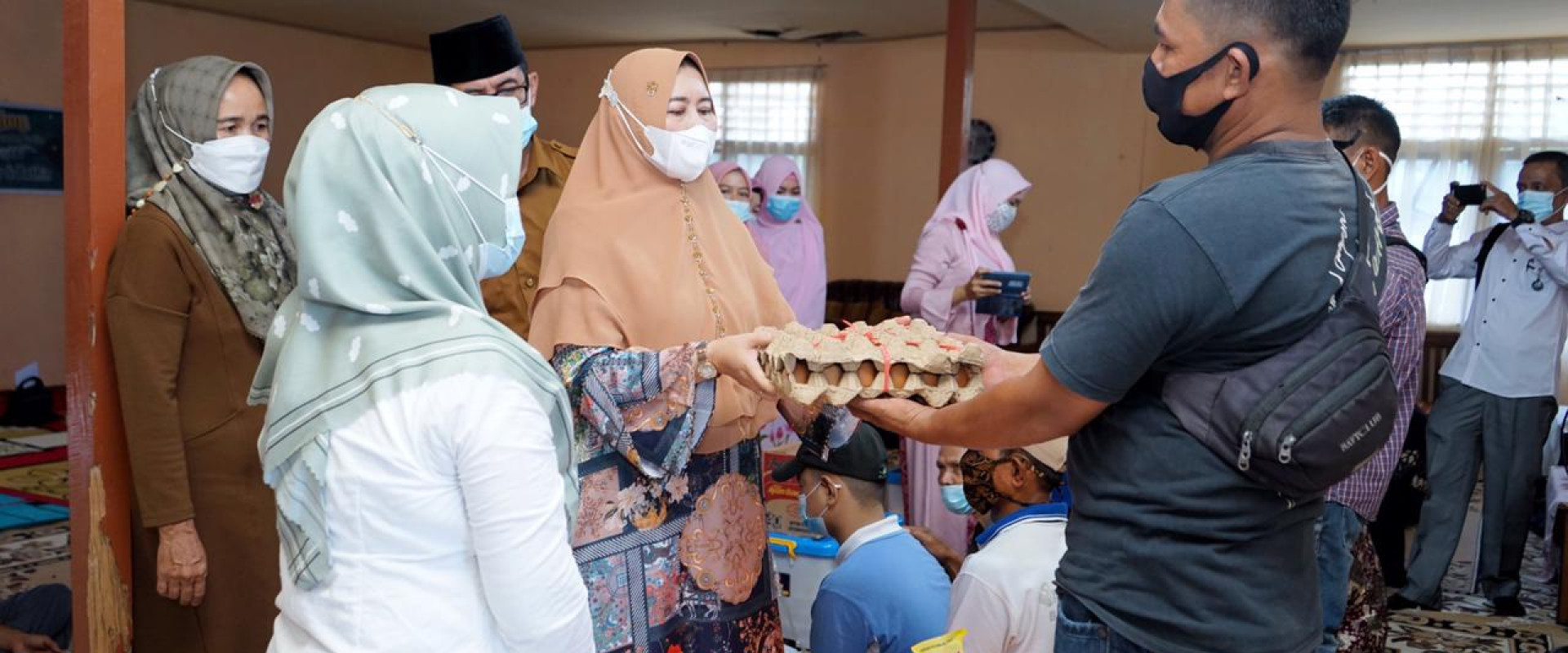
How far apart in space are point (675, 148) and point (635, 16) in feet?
23.8

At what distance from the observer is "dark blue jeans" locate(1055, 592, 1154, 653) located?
1.55 metres

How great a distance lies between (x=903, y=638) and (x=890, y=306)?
23.9 ft

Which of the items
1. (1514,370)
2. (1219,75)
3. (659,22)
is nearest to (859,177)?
(659,22)

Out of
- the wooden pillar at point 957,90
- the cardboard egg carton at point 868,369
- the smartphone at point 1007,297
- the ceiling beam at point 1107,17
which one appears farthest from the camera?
the ceiling beam at point 1107,17

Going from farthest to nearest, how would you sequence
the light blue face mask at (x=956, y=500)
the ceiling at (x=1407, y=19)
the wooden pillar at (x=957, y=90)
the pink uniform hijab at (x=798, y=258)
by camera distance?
the ceiling at (x=1407, y=19) < the pink uniform hijab at (x=798, y=258) < the wooden pillar at (x=957, y=90) < the light blue face mask at (x=956, y=500)

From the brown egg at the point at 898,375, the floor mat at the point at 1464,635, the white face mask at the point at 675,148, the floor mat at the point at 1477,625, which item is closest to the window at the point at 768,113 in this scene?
the floor mat at the point at 1477,625

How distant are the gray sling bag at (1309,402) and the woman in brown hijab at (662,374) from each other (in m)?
0.76

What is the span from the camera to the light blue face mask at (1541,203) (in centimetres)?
501

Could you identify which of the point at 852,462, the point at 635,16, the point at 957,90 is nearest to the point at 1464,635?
the point at 852,462

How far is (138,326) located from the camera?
Answer: 2268 mm

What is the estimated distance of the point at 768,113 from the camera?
10.4m

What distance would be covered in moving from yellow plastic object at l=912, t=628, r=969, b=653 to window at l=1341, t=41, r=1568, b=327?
6838mm

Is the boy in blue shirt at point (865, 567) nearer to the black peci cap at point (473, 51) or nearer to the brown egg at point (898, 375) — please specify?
the brown egg at point (898, 375)

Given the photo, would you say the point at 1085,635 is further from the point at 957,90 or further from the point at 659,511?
the point at 957,90
